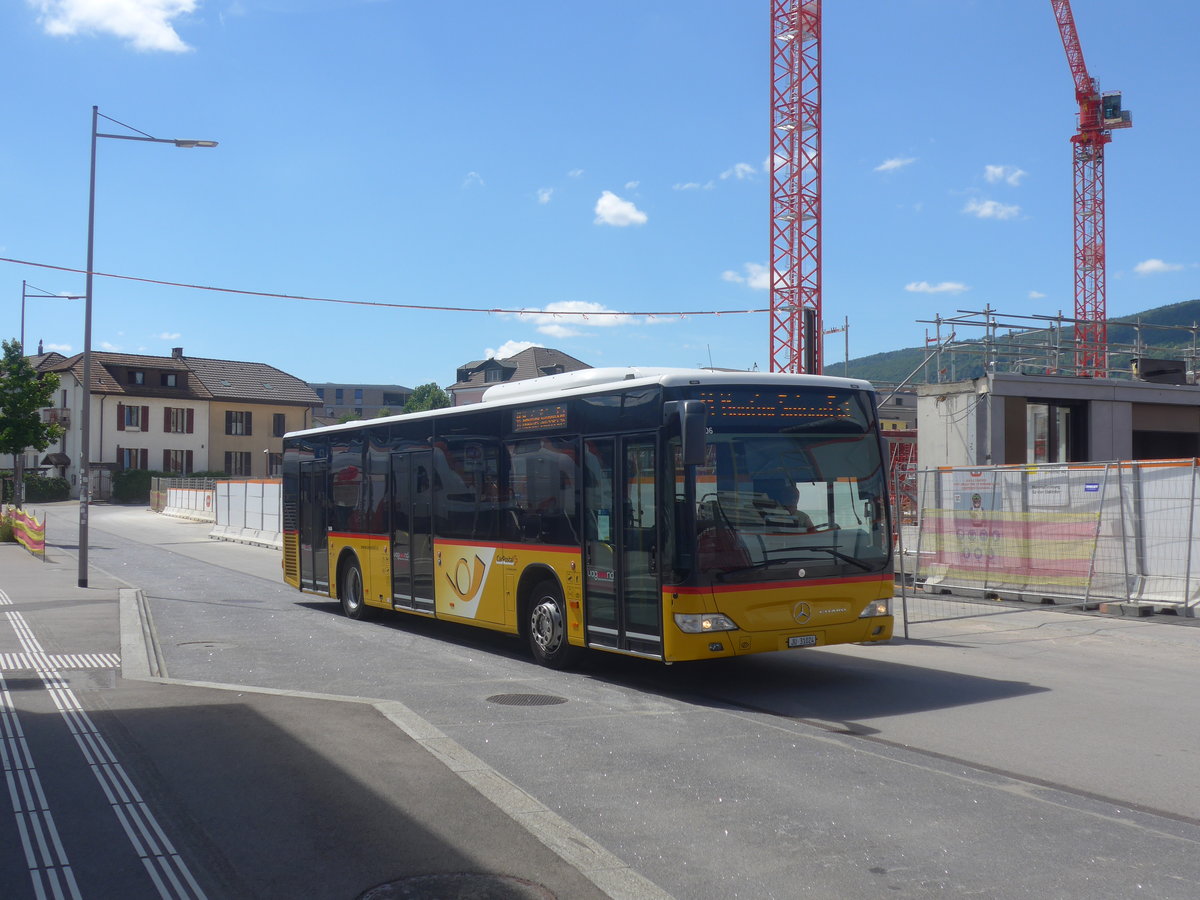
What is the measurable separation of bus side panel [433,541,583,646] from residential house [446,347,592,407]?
8163 cm

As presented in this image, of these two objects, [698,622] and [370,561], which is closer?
[698,622]

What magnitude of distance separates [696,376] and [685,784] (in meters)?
4.28

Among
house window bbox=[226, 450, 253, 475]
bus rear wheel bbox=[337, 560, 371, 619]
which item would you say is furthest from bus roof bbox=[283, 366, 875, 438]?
house window bbox=[226, 450, 253, 475]

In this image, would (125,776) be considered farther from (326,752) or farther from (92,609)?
(92,609)

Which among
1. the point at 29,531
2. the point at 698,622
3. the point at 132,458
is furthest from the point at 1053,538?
the point at 132,458

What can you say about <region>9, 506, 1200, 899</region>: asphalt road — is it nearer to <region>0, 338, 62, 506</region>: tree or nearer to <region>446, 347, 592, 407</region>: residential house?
<region>0, 338, 62, 506</region>: tree

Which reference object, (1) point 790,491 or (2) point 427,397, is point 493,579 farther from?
(2) point 427,397

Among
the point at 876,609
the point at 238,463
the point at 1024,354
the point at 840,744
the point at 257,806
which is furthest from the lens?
the point at 238,463

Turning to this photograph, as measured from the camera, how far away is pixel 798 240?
5088cm

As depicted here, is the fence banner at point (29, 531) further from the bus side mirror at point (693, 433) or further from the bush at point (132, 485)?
the bush at point (132, 485)

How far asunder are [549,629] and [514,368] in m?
96.5

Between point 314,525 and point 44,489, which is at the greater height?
point 44,489

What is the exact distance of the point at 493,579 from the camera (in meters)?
12.9

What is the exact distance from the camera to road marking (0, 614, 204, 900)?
5.20 meters
